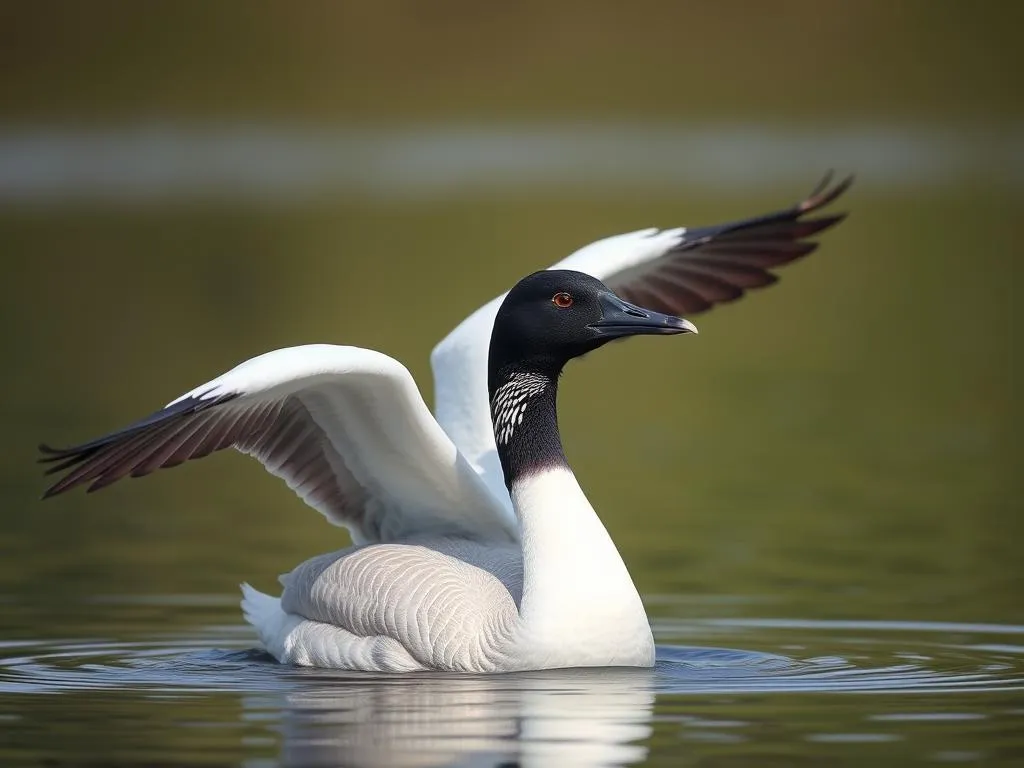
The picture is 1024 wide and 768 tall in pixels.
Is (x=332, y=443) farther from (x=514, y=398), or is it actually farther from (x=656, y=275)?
(x=656, y=275)

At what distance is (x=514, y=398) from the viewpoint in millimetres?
12711

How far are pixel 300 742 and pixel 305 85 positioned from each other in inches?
4536

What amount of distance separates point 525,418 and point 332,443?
1.16m

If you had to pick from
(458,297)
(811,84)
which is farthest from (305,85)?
(458,297)

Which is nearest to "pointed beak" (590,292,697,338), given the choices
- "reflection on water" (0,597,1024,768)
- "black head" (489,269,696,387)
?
"black head" (489,269,696,387)

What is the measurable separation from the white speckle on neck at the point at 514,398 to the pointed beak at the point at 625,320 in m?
0.45

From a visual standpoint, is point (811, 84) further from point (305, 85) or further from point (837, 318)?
point (837, 318)

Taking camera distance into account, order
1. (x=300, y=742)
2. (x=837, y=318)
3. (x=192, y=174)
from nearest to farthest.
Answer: (x=300, y=742), (x=837, y=318), (x=192, y=174)

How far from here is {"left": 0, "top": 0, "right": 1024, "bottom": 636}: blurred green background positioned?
17000 mm

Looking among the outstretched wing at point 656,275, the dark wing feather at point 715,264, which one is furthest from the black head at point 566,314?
the dark wing feather at point 715,264

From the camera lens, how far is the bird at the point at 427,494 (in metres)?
11.9

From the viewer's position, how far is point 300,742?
10.2m

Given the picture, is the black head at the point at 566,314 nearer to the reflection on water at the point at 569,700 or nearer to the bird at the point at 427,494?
the bird at the point at 427,494

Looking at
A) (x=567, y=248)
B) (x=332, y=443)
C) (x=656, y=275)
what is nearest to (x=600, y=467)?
(x=656, y=275)
